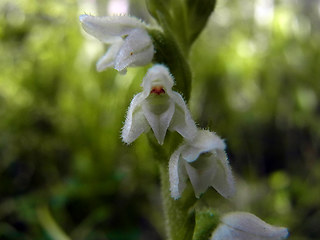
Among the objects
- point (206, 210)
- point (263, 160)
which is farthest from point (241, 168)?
point (206, 210)

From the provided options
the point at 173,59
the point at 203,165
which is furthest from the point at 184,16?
the point at 203,165

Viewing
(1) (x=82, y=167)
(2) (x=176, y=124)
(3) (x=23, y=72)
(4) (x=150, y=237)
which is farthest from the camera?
(3) (x=23, y=72)

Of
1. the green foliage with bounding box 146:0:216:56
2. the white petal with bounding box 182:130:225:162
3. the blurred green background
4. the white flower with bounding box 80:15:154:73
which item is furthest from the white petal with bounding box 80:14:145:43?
the blurred green background

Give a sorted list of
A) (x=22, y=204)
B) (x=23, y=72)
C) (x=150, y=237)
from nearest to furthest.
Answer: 1. (x=22, y=204)
2. (x=150, y=237)
3. (x=23, y=72)

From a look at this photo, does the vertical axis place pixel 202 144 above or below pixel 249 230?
above

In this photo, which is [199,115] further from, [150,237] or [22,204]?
[22,204]

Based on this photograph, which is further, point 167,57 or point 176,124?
point 167,57

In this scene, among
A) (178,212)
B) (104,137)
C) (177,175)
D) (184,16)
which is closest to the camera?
(177,175)

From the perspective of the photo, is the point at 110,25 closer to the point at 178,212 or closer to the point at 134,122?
the point at 134,122
